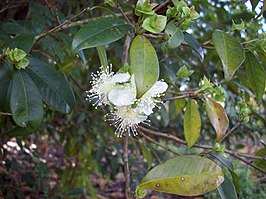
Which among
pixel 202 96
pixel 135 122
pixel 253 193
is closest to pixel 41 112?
pixel 135 122

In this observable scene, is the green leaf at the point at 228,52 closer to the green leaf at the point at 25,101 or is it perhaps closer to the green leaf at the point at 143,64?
the green leaf at the point at 143,64

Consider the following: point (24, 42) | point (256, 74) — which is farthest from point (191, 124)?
point (24, 42)

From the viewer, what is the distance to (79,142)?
2.11m

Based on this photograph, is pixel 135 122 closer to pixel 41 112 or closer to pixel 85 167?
pixel 41 112

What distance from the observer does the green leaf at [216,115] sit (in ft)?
3.07

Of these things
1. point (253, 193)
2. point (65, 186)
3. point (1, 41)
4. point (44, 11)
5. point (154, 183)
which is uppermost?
point (44, 11)

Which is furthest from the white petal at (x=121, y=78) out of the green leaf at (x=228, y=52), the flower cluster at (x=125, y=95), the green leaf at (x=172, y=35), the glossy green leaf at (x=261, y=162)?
the glossy green leaf at (x=261, y=162)

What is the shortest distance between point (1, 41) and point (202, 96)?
20.2 inches

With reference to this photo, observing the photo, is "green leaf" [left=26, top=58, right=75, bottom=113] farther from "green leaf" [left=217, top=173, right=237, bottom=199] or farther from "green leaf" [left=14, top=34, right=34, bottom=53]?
"green leaf" [left=217, top=173, right=237, bottom=199]

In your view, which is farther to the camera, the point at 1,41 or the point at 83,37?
the point at 1,41

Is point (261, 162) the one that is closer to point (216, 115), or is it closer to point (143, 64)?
point (216, 115)

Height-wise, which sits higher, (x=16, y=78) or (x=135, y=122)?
(x=16, y=78)

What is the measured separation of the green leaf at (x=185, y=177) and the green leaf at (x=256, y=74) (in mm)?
285

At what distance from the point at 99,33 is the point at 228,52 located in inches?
11.3
